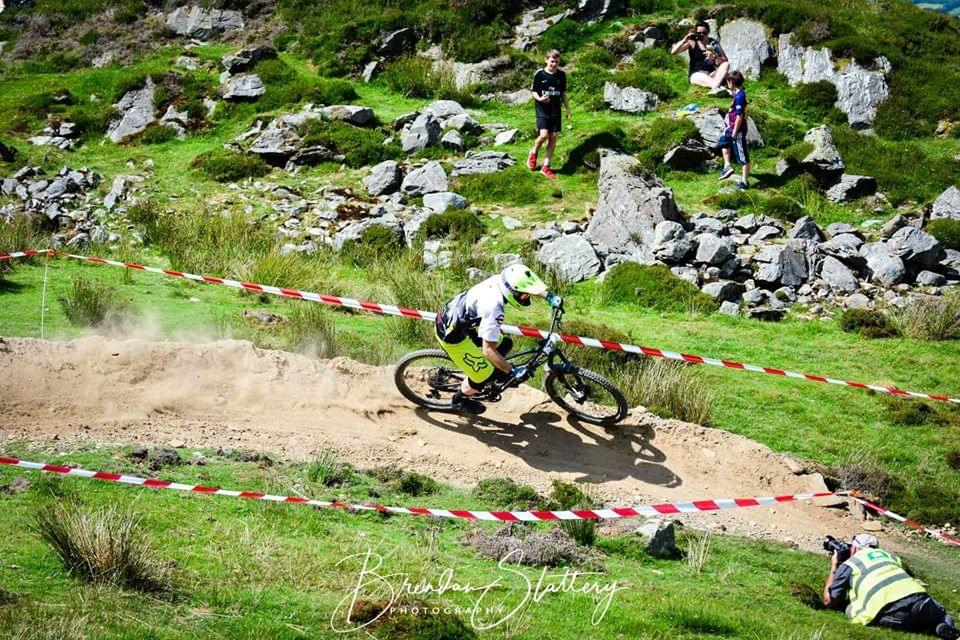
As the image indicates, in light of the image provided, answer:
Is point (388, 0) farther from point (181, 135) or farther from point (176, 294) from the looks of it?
point (176, 294)

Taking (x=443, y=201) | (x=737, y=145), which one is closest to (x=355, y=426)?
(x=443, y=201)

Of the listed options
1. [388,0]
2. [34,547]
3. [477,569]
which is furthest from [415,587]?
[388,0]

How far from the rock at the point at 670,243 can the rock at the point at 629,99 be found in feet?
25.6

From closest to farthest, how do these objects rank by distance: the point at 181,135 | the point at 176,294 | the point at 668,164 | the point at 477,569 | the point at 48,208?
the point at 477,569 < the point at 176,294 < the point at 48,208 < the point at 668,164 < the point at 181,135

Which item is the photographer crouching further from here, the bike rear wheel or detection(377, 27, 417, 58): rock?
detection(377, 27, 417, 58): rock

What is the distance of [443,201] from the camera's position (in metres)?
18.7

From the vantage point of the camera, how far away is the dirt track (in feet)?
31.1

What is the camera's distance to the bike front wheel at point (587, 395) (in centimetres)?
997

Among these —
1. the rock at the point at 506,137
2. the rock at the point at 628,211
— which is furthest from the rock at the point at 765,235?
the rock at the point at 506,137

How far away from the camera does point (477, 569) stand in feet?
23.1

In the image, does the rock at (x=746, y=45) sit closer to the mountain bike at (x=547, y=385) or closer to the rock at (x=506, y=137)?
the rock at (x=506, y=137)

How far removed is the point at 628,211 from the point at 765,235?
2.93 m

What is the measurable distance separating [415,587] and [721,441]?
5.67 meters

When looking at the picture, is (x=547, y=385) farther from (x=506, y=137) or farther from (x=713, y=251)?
(x=506, y=137)
